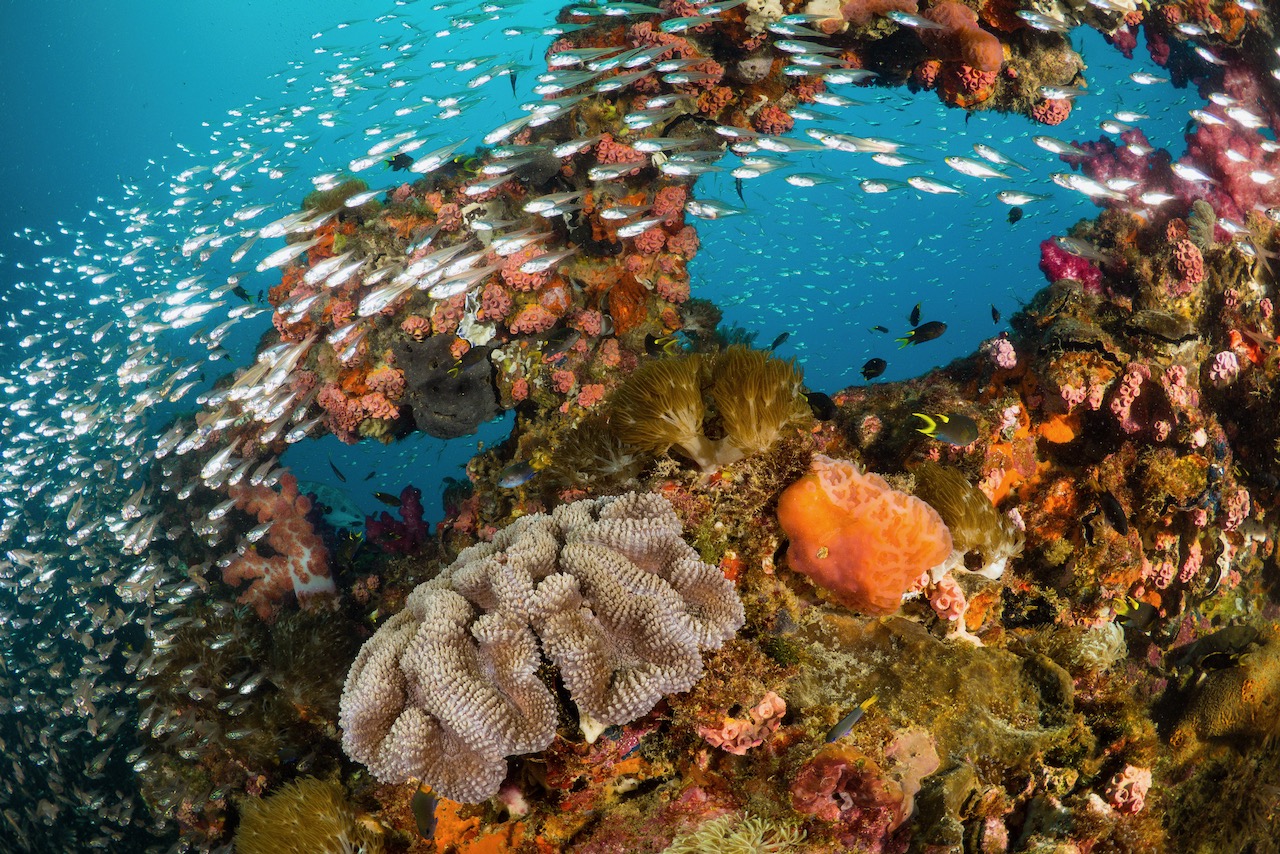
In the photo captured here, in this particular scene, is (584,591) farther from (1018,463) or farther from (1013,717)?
Result: (1018,463)

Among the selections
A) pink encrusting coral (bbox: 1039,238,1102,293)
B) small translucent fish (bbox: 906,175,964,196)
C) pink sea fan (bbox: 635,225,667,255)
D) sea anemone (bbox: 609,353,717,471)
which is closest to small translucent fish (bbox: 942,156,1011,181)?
small translucent fish (bbox: 906,175,964,196)

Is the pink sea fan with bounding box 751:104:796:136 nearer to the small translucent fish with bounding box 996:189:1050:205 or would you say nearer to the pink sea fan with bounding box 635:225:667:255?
the pink sea fan with bounding box 635:225:667:255

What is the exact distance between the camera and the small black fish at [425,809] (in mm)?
3056

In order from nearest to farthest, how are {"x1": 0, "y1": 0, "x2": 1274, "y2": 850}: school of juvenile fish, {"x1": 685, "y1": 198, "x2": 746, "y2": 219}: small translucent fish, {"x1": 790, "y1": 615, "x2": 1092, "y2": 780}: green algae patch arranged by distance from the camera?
{"x1": 790, "y1": 615, "x2": 1092, "y2": 780}: green algae patch < {"x1": 0, "y1": 0, "x2": 1274, "y2": 850}: school of juvenile fish < {"x1": 685, "y1": 198, "x2": 746, "y2": 219}: small translucent fish

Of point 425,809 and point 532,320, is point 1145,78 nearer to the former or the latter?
point 532,320

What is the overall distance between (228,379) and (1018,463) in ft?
39.0

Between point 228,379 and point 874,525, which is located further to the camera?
point 228,379

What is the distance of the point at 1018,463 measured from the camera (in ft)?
18.7

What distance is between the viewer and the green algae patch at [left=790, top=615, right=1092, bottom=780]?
335cm

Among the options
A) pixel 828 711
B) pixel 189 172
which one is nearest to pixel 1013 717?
pixel 828 711

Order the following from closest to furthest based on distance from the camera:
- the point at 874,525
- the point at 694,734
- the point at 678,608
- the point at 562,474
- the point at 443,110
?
the point at 678,608
the point at 694,734
the point at 874,525
the point at 562,474
the point at 443,110

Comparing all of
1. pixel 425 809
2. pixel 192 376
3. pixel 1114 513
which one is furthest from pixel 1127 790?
pixel 192 376

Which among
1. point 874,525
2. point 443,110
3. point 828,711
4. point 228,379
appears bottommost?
point 228,379

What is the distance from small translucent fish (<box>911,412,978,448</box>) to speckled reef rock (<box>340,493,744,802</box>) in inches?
98.5
